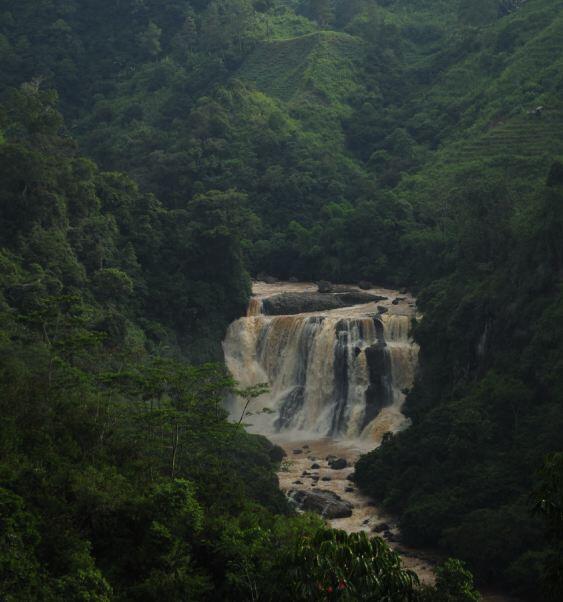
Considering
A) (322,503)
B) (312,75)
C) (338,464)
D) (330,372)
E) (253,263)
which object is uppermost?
(312,75)

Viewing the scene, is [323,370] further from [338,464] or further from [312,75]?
[312,75]

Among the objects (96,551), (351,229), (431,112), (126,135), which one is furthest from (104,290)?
(431,112)

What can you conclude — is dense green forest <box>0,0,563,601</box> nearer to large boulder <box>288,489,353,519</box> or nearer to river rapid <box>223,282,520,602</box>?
river rapid <box>223,282,520,602</box>

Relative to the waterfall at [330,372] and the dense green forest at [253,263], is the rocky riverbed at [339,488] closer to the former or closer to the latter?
the dense green forest at [253,263]

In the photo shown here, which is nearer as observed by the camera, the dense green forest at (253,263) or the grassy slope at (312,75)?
the dense green forest at (253,263)

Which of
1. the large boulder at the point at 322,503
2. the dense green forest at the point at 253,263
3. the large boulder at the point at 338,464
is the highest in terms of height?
the dense green forest at the point at 253,263

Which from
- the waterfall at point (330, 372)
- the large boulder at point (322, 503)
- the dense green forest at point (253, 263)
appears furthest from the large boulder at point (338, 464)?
the waterfall at point (330, 372)

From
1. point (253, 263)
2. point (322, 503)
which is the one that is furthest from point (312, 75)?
point (322, 503)
